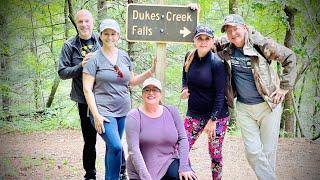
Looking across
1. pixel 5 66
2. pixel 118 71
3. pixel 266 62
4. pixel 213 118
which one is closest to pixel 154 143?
pixel 213 118

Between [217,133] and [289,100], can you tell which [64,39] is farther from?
[217,133]

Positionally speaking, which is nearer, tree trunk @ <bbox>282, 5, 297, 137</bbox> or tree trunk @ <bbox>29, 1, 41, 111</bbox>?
tree trunk @ <bbox>282, 5, 297, 137</bbox>

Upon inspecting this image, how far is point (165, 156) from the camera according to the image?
3.07 metres

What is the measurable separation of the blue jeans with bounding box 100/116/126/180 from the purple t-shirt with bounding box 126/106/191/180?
22 cm

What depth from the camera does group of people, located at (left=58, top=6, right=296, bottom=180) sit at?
3.06m

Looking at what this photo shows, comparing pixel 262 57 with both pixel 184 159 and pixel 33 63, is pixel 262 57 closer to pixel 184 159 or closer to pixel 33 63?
pixel 184 159

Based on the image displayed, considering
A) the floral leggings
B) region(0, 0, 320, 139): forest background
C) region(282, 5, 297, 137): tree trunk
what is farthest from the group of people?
region(282, 5, 297, 137): tree trunk

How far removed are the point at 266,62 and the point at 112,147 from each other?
5.01 feet

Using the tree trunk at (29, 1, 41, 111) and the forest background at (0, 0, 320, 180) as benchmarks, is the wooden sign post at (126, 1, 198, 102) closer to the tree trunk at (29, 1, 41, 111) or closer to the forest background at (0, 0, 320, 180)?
the forest background at (0, 0, 320, 180)

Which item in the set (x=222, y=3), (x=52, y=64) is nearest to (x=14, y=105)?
(x=52, y=64)

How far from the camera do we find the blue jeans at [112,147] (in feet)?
10.6

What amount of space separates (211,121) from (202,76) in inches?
15.9

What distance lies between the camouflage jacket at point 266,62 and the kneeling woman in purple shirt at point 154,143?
2.41ft

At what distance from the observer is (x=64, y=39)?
8.64 metres
